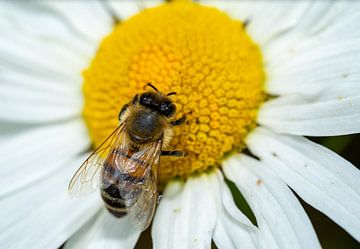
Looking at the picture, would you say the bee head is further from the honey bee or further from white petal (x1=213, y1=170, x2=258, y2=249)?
white petal (x1=213, y1=170, x2=258, y2=249)

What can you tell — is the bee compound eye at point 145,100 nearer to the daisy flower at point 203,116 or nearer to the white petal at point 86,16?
the daisy flower at point 203,116

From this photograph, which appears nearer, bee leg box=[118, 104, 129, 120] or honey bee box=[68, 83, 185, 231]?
honey bee box=[68, 83, 185, 231]

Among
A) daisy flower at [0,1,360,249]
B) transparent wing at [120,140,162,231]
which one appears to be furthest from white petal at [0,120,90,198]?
transparent wing at [120,140,162,231]

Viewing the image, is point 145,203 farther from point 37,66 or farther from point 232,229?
point 37,66

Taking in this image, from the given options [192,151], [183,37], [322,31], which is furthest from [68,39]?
[322,31]

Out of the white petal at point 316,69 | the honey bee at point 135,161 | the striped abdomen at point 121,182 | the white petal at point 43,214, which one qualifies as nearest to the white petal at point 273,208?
the honey bee at point 135,161

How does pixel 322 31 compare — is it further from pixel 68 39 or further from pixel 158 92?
pixel 68 39
